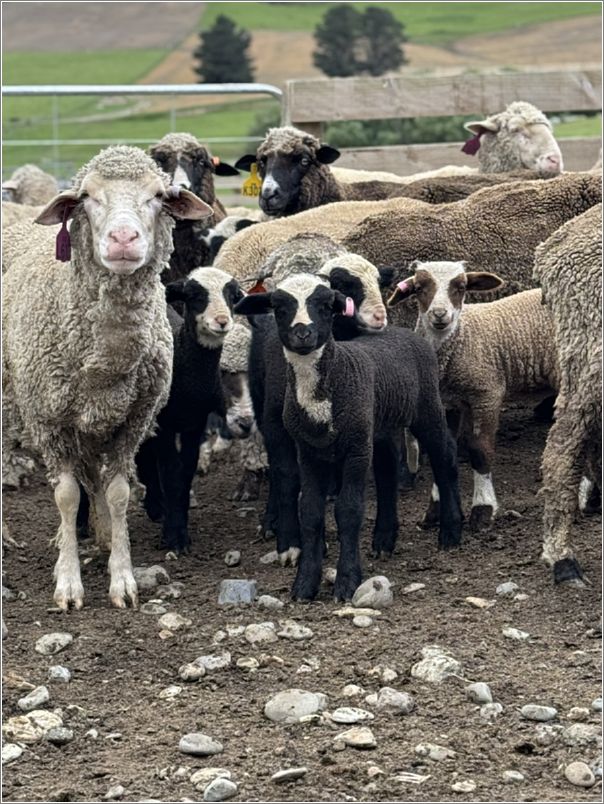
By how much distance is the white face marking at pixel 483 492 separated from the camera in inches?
292

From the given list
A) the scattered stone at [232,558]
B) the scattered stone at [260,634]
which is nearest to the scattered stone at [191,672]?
the scattered stone at [260,634]

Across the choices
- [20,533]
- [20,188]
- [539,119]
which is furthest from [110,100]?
[20,533]

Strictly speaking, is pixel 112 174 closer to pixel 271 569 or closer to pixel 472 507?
pixel 271 569

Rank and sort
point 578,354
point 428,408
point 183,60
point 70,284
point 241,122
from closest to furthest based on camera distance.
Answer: point 578,354, point 70,284, point 428,408, point 241,122, point 183,60

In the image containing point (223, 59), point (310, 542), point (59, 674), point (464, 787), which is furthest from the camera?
point (223, 59)

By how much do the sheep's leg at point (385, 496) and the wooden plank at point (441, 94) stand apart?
19.5ft

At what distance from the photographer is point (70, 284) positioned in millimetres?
6617

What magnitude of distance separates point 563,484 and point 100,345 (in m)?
2.03

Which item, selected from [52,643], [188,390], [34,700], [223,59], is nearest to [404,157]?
[188,390]

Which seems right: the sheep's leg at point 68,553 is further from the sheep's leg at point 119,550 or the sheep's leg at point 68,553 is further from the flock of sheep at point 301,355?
the sheep's leg at point 119,550

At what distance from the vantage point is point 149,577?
6.86 meters

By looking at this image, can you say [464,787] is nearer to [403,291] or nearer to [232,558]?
[232,558]

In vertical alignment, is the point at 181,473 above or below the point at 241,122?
below

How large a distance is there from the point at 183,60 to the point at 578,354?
44.4 metres
